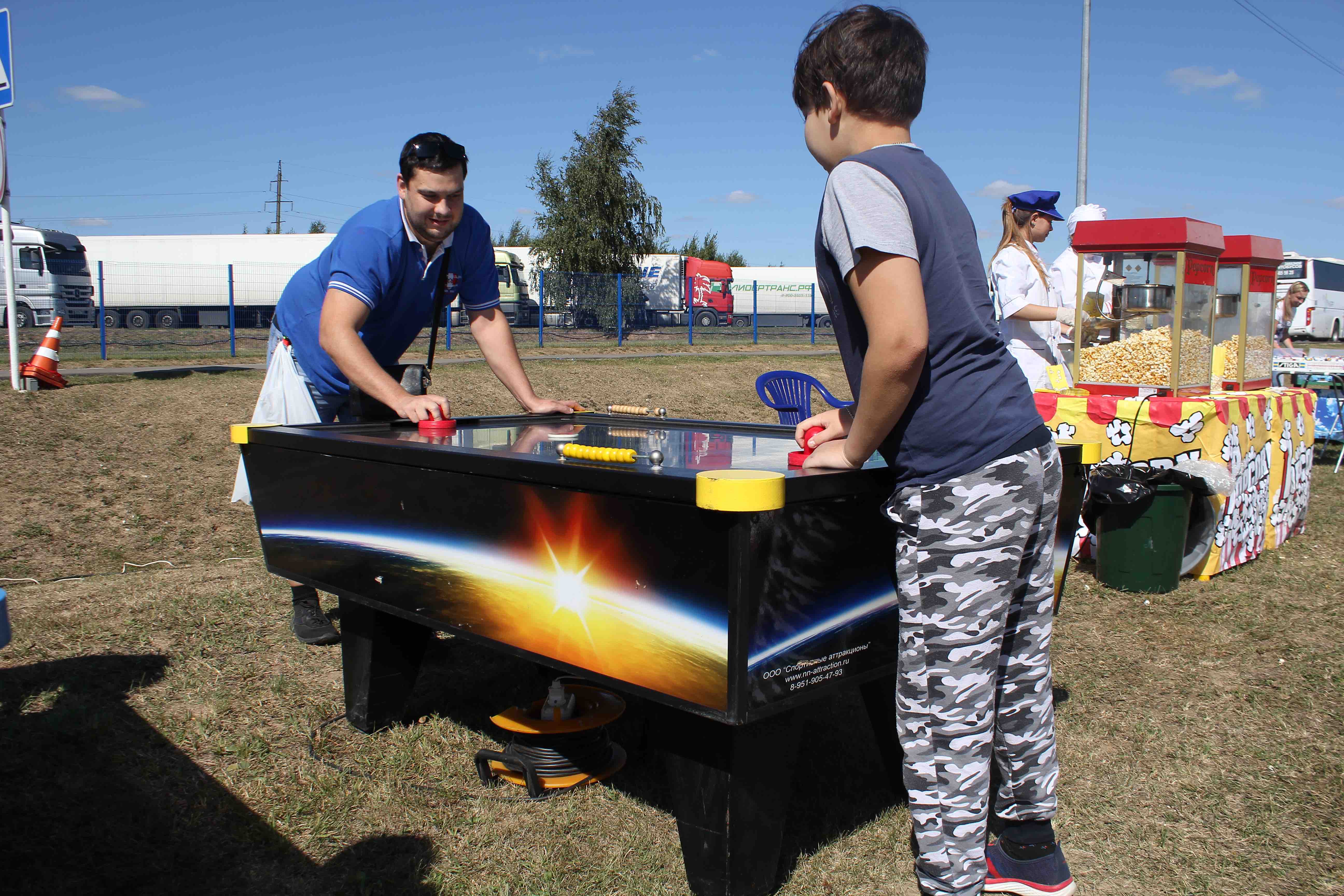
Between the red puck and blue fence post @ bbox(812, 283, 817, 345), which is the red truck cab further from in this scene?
the red puck

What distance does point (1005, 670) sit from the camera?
2.14 meters

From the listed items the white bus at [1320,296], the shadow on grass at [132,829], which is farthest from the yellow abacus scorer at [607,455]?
the white bus at [1320,296]

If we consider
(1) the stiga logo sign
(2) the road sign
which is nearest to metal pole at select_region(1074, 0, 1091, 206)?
(1) the stiga logo sign

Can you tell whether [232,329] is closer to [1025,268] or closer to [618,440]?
[1025,268]

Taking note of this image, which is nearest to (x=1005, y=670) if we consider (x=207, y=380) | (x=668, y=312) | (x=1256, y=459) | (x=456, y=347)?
(x=1256, y=459)

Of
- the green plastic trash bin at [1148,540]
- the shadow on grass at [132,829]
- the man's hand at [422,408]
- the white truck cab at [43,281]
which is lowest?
the shadow on grass at [132,829]

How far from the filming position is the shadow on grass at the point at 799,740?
8.42ft

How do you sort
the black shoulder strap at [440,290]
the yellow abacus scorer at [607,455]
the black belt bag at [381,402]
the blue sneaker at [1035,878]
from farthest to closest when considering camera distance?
the black shoulder strap at [440,290]
the black belt bag at [381,402]
the blue sneaker at [1035,878]
the yellow abacus scorer at [607,455]

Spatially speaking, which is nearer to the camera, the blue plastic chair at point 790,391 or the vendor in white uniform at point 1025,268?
the vendor in white uniform at point 1025,268

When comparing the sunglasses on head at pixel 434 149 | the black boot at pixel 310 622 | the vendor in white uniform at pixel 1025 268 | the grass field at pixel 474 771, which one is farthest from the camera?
the vendor in white uniform at pixel 1025 268

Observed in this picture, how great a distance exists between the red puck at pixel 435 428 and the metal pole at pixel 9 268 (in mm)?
6587

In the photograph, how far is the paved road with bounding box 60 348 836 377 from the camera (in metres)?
10.9

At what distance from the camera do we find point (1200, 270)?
16.9 ft

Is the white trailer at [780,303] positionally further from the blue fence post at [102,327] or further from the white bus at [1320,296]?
the blue fence post at [102,327]
